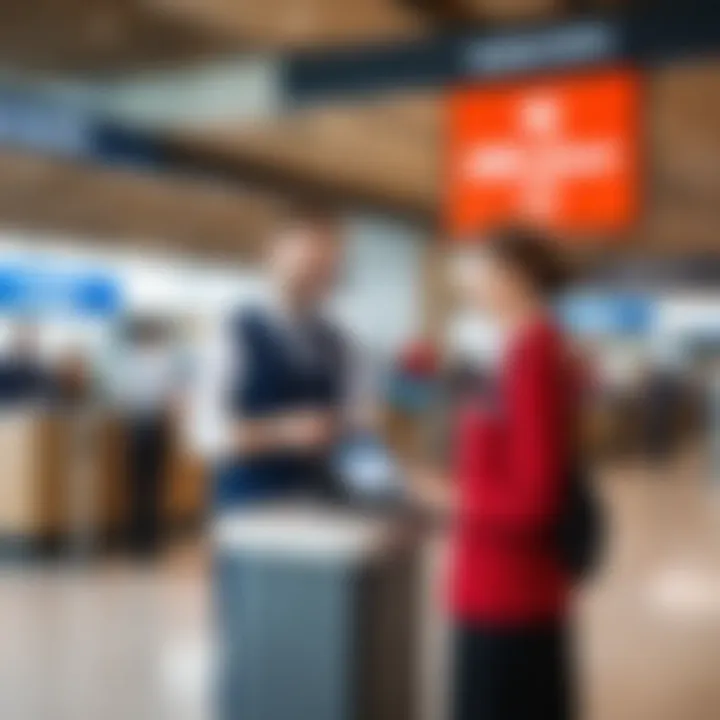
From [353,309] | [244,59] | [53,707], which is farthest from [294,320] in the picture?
[244,59]

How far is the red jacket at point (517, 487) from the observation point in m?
2.57

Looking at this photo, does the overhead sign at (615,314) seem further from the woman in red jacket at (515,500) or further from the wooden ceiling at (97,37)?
the woman in red jacket at (515,500)

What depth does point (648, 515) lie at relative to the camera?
10453 millimetres

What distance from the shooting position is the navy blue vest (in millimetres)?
2971

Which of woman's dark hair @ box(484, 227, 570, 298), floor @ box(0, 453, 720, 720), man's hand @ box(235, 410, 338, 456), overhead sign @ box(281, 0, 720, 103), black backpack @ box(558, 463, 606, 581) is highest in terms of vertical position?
overhead sign @ box(281, 0, 720, 103)

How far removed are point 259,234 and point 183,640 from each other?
5.91 ft

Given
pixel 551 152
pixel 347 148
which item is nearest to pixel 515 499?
pixel 551 152

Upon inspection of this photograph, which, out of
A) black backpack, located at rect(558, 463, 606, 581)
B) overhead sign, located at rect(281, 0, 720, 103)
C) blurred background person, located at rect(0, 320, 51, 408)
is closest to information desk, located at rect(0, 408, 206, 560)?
blurred background person, located at rect(0, 320, 51, 408)

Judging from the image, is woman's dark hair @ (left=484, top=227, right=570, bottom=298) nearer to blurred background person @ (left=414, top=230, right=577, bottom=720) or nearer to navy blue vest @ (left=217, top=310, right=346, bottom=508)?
blurred background person @ (left=414, top=230, right=577, bottom=720)

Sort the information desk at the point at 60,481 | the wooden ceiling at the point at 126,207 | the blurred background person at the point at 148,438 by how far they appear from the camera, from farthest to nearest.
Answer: the wooden ceiling at the point at 126,207 < the blurred background person at the point at 148,438 < the information desk at the point at 60,481

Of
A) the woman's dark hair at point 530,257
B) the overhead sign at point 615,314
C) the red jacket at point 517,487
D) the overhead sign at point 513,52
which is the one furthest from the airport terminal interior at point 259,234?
the overhead sign at point 615,314

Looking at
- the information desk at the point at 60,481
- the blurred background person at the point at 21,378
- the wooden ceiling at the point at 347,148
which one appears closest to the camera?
the information desk at the point at 60,481

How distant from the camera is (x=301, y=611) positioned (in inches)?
116

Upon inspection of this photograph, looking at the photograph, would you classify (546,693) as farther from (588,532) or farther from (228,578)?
(228,578)
